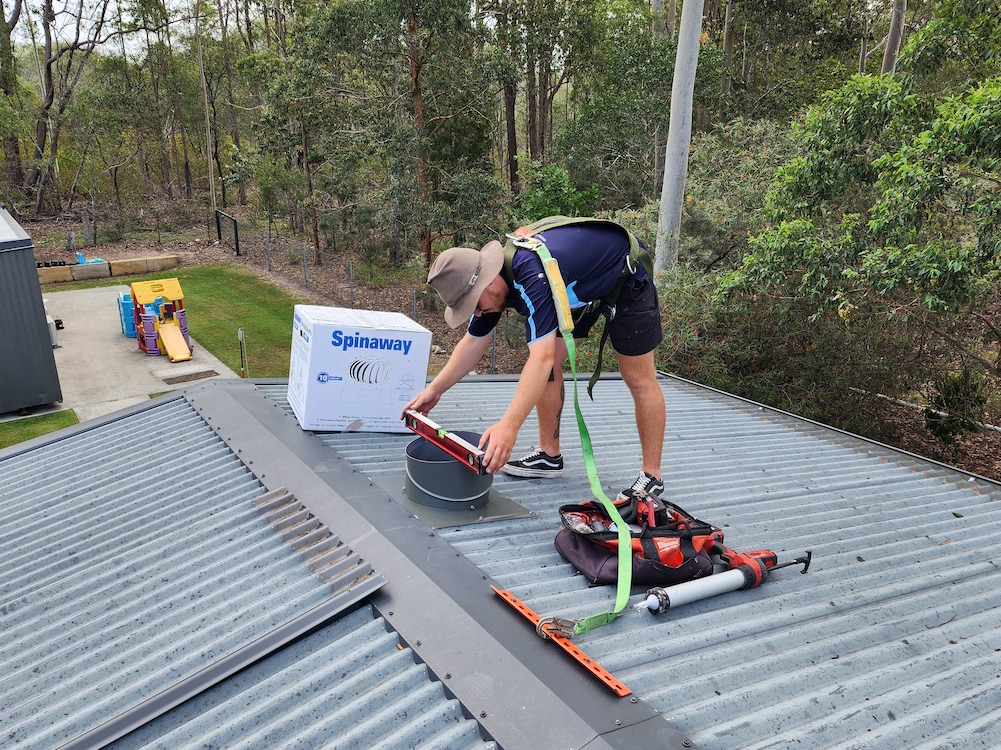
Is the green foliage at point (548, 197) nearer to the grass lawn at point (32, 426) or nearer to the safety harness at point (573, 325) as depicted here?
the grass lawn at point (32, 426)

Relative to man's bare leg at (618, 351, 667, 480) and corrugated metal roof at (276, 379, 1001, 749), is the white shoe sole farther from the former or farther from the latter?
man's bare leg at (618, 351, 667, 480)

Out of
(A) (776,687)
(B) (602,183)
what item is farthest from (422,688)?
(B) (602,183)

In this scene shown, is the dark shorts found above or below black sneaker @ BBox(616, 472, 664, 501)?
above

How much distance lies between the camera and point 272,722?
7.05ft

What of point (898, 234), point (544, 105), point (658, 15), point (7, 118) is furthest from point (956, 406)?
point (7, 118)

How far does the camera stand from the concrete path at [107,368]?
12.3 m

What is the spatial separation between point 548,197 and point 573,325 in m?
15.2

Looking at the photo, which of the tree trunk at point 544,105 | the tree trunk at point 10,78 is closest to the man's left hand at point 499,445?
the tree trunk at point 544,105

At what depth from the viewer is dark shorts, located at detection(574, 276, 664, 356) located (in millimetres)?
3475

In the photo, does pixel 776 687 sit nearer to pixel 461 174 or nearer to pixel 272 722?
pixel 272 722

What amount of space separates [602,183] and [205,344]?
12.2 m

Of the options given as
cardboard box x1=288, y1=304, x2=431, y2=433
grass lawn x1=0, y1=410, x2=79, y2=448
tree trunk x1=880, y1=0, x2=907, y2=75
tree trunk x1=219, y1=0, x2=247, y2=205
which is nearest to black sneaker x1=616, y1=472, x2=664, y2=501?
cardboard box x1=288, y1=304, x2=431, y2=433

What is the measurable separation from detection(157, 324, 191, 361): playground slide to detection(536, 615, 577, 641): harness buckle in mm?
13671

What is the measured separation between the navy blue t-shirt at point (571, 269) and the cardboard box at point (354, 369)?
982 millimetres
